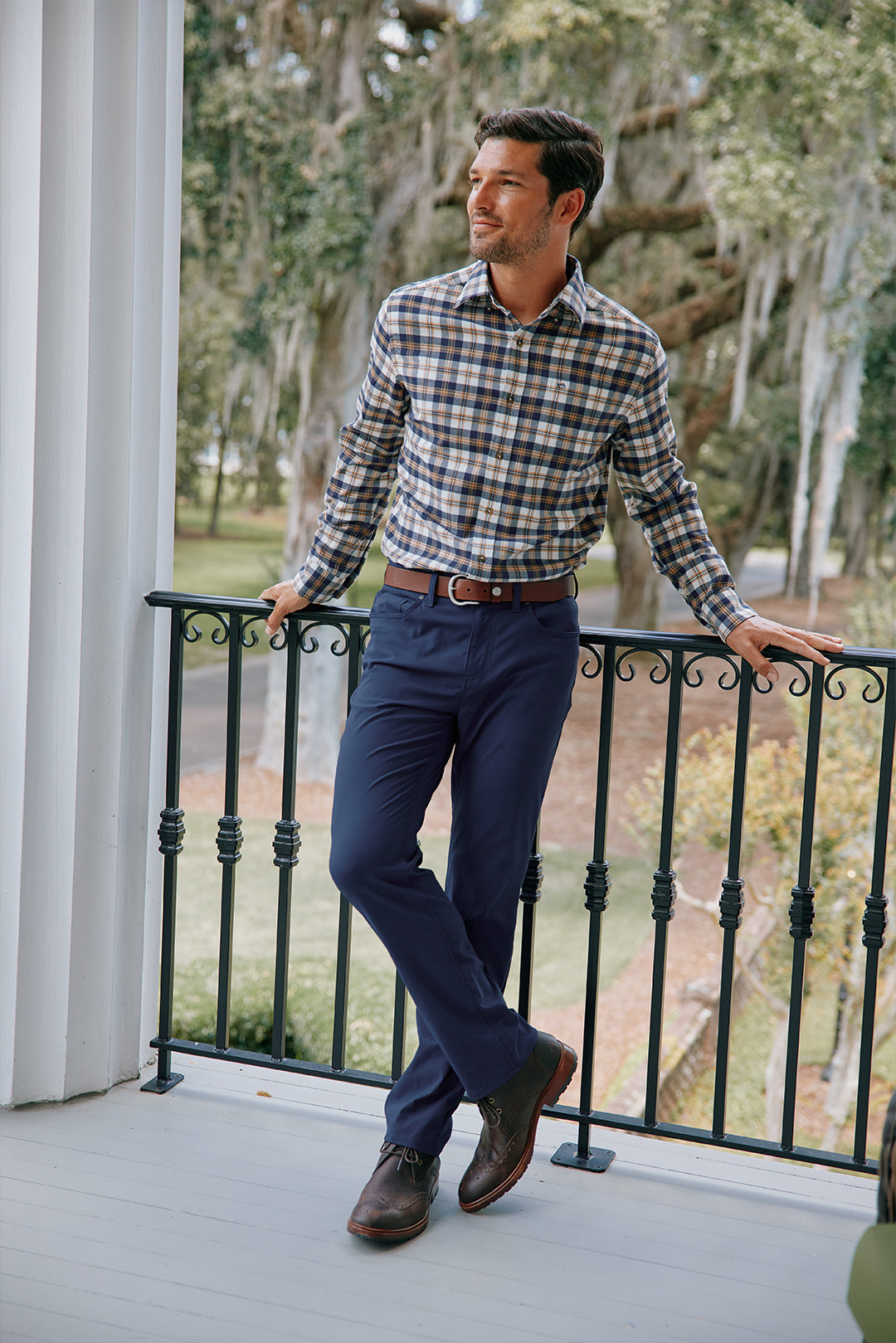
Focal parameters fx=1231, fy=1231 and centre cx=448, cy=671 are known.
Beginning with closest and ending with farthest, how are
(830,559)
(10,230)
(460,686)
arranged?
(460,686)
(10,230)
(830,559)

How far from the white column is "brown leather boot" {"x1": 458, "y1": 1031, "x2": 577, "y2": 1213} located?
711mm

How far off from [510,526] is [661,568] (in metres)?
0.34

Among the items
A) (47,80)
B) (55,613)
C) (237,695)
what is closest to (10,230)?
(47,80)

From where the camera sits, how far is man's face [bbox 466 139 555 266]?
162cm

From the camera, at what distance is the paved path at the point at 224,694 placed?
39.7ft

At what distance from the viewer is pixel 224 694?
13.3m

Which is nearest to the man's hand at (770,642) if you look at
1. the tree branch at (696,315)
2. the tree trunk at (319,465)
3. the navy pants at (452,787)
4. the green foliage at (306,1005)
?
the navy pants at (452,787)

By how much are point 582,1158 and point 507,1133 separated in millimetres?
267

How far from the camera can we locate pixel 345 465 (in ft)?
6.05

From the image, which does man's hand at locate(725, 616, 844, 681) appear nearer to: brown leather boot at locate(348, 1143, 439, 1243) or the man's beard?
the man's beard

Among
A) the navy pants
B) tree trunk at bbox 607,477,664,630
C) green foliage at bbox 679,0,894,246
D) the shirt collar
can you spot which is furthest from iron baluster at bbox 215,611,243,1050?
tree trunk at bbox 607,477,664,630

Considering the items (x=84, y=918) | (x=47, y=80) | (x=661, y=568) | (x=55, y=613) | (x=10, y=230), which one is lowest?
(x=84, y=918)

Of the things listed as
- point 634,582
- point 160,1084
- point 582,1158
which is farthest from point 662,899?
point 634,582

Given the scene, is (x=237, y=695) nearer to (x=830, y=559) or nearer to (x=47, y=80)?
(x=47, y=80)
